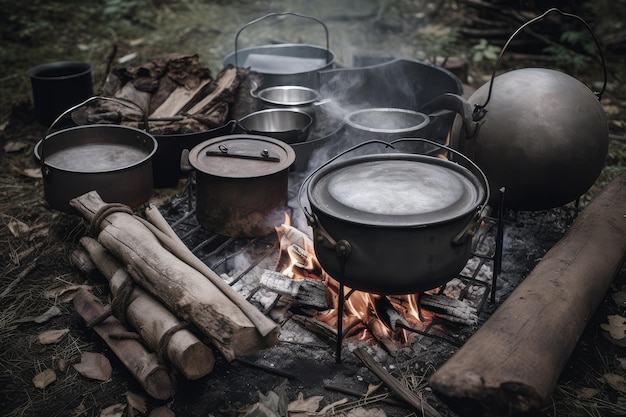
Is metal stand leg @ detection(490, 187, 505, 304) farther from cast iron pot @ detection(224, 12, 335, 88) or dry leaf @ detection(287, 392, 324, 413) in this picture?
cast iron pot @ detection(224, 12, 335, 88)

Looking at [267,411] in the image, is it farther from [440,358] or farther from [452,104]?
Answer: [452,104]

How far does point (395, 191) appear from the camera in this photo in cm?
360

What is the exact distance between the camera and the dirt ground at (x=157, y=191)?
11.6 ft

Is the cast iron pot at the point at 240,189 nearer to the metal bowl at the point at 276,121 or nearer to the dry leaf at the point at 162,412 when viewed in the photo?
the metal bowl at the point at 276,121

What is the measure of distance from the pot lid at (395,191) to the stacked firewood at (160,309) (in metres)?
0.80

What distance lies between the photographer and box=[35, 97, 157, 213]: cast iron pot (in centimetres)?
471

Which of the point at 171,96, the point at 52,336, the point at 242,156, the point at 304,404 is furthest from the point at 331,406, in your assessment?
the point at 171,96

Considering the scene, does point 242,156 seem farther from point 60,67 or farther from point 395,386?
point 60,67

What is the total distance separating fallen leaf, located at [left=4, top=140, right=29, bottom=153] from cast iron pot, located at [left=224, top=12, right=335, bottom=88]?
2.52 meters

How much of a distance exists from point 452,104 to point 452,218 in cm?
166

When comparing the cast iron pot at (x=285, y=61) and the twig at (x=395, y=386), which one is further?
the cast iron pot at (x=285, y=61)

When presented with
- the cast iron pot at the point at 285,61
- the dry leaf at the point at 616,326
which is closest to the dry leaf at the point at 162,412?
the dry leaf at the point at 616,326

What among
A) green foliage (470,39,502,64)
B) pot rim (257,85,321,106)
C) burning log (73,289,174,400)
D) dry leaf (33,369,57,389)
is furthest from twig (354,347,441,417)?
Answer: green foliage (470,39,502,64)

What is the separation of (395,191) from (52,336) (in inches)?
98.3
